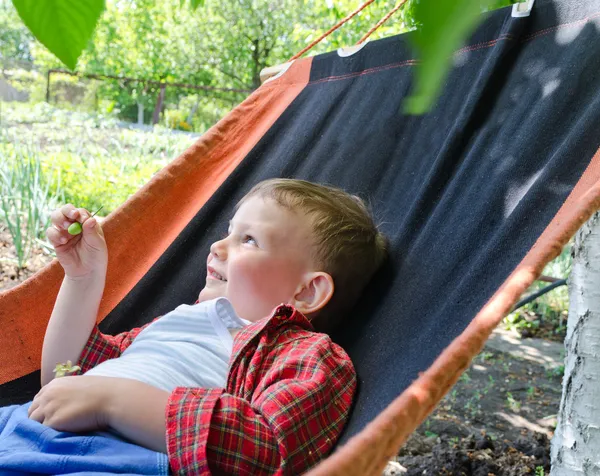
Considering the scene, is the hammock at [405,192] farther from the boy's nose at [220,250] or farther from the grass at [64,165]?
the grass at [64,165]

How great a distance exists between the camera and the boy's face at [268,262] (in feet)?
4.23

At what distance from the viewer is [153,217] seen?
66.5 inches

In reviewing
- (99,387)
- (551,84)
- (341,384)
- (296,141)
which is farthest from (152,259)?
(551,84)

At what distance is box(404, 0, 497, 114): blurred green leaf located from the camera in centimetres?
15

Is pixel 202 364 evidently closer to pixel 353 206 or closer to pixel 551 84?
pixel 353 206

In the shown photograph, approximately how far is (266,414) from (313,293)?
1.21 ft

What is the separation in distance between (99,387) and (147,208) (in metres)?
0.70

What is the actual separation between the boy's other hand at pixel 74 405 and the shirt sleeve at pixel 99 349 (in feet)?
0.78

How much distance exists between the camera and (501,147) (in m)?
1.30

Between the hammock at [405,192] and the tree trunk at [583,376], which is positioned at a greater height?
the hammock at [405,192]

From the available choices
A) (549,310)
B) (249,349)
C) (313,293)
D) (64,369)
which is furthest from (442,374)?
(549,310)

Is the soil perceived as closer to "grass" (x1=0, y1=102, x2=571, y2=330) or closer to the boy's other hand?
"grass" (x1=0, y1=102, x2=571, y2=330)

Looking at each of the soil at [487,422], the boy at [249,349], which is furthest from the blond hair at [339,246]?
the soil at [487,422]

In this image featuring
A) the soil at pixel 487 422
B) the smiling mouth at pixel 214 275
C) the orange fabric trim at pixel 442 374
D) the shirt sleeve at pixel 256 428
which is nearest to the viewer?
the orange fabric trim at pixel 442 374
